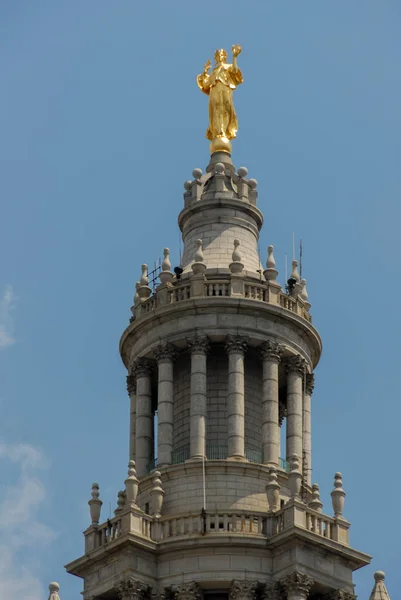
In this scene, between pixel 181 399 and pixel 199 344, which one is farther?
pixel 181 399

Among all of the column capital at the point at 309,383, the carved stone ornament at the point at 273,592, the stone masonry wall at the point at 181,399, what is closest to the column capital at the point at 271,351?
the column capital at the point at 309,383

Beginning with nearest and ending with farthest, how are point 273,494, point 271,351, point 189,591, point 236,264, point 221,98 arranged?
1. point 189,591
2. point 273,494
3. point 271,351
4. point 236,264
5. point 221,98

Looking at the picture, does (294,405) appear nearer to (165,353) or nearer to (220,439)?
(220,439)

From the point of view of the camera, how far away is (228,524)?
86.4 meters

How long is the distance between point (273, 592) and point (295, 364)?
11.2 metres

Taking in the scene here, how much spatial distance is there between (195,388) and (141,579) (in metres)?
8.75

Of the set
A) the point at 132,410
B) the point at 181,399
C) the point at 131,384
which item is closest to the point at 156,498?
the point at 181,399

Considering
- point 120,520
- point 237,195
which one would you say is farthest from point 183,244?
point 120,520

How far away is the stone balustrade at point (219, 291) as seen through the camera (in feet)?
303

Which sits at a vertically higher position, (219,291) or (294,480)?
(219,291)

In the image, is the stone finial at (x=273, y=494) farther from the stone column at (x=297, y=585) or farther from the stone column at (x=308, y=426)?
the stone column at (x=308, y=426)

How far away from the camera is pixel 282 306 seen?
9281 centimetres

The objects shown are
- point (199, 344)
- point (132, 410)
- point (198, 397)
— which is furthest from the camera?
point (132, 410)

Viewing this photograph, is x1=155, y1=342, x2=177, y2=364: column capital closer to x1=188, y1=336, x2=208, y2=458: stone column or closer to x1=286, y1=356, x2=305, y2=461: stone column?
x1=188, y1=336, x2=208, y2=458: stone column
